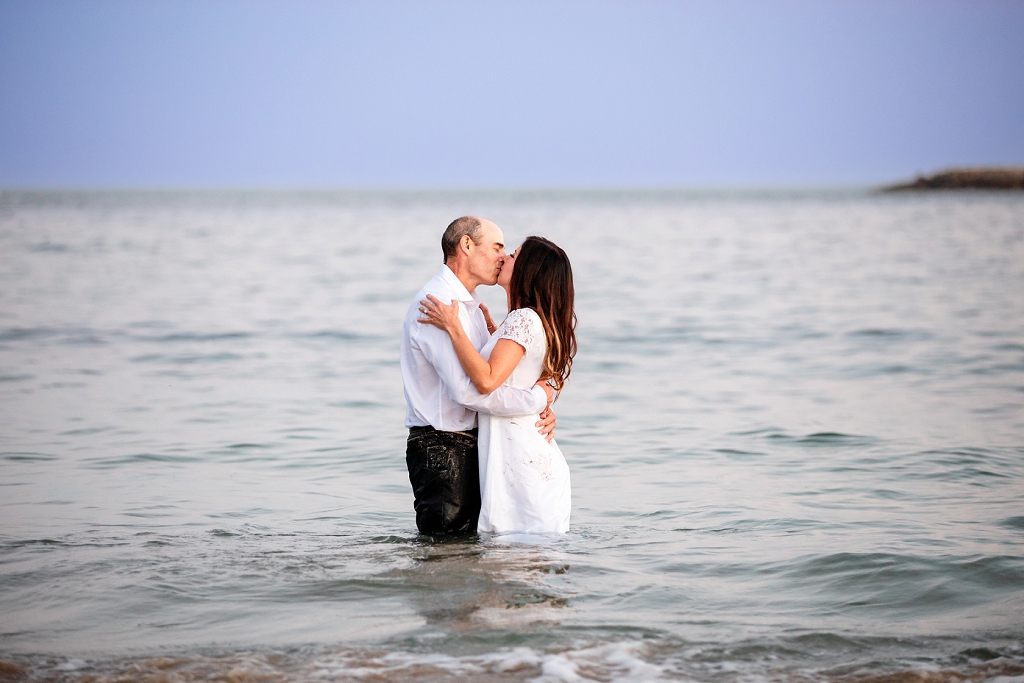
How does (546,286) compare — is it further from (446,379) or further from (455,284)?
(446,379)

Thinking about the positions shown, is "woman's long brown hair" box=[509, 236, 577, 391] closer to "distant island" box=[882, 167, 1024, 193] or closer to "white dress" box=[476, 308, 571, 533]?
"white dress" box=[476, 308, 571, 533]

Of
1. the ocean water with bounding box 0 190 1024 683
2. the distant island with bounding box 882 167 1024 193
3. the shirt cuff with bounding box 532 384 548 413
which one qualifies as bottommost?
the ocean water with bounding box 0 190 1024 683

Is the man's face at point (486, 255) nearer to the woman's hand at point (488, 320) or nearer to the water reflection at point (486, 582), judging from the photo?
the woman's hand at point (488, 320)

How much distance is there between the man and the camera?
15.7ft

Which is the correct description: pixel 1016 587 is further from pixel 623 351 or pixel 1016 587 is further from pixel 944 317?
pixel 944 317

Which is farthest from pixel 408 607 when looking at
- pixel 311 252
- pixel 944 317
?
pixel 311 252

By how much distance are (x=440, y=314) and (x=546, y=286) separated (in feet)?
1.68

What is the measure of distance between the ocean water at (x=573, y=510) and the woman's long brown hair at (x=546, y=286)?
1.09m

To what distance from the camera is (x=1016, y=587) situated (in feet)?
15.9

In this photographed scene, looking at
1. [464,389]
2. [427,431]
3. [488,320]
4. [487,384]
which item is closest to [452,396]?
[464,389]

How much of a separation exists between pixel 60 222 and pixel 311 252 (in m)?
26.9

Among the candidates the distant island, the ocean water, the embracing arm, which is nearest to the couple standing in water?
the embracing arm

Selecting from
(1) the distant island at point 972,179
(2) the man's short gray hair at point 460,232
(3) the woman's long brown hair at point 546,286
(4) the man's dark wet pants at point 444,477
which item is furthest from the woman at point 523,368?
(1) the distant island at point 972,179

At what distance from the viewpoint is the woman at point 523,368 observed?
470 centimetres
